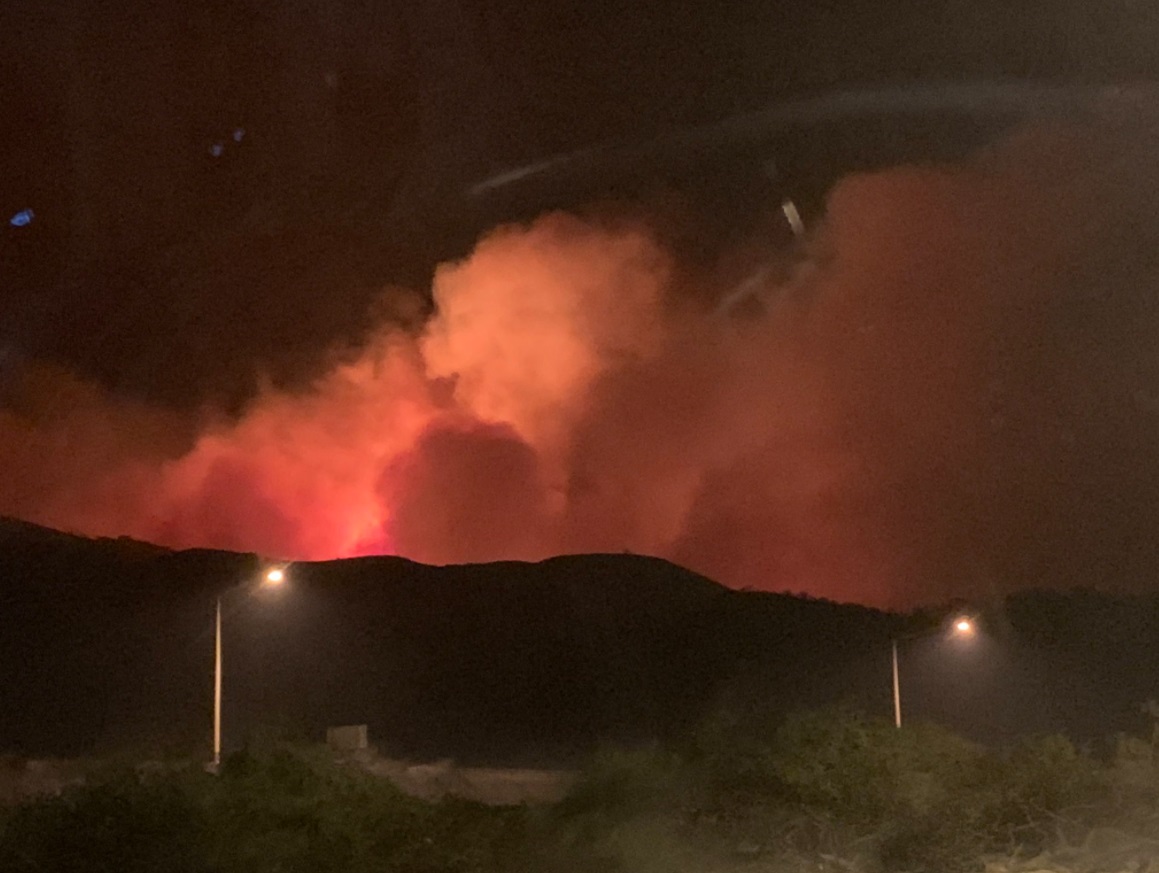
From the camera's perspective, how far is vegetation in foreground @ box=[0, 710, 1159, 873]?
11.1 metres

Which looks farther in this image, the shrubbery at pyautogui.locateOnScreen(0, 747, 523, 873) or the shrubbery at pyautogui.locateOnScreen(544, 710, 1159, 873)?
the shrubbery at pyautogui.locateOnScreen(544, 710, 1159, 873)

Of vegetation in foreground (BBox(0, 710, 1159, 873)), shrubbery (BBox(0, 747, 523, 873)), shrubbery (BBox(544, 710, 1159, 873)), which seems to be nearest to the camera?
shrubbery (BBox(0, 747, 523, 873))

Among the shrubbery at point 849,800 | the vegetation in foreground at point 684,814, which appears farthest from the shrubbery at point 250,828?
the shrubbery at point 849,800

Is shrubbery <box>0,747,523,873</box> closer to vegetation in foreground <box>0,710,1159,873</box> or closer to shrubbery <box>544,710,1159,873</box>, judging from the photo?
vegetation in foreground <box>0,710,1159,873</box>

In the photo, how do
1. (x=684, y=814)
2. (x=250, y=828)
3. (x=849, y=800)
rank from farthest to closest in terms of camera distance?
1. (x=849, y=800)
2. (x=684, y=814)
3. (x=250, y=828)

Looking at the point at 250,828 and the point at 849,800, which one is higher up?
the point at 250,828

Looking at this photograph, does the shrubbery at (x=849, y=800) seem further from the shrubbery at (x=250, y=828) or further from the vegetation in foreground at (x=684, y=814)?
the shrubbery at (x=250, y=828)

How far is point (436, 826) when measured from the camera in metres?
12.5

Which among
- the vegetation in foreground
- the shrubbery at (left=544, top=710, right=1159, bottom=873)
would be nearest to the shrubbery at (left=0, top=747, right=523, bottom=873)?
the vegetation in foreground

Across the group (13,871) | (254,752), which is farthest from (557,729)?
(13,871)

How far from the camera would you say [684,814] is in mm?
16250

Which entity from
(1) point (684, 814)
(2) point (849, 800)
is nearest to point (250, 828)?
(1) point (684, 814)

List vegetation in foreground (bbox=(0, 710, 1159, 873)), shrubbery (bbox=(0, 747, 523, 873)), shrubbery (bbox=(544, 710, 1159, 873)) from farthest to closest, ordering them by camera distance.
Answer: shrubbery (bbox=(544, 710, 1159, 873)) < vegetation in foreground (bbox=(0, 710, 1159, 873)) < shrubbery (bbox=(0, 747, 523, 873))

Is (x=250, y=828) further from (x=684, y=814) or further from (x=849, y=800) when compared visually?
(x=849, y=800)
